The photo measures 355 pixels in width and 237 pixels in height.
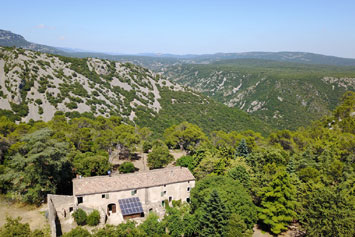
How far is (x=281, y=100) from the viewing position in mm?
169375

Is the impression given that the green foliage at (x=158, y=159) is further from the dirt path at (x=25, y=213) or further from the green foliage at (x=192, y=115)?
the green foliage at (x=192, y=115)

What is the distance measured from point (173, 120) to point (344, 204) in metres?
69.8

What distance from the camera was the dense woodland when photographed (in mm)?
25500

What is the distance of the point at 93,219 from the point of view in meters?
28.2

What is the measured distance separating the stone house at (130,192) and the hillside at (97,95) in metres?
45.8

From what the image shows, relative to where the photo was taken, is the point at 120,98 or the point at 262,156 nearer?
the point at 262,156

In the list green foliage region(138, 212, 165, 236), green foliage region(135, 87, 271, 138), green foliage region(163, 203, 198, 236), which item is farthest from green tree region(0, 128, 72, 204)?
green foliage region(135, 87, 271, 138)

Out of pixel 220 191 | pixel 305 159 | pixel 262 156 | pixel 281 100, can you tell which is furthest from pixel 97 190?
pixel 281 100

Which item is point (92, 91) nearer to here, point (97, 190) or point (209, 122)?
point (209, 122)

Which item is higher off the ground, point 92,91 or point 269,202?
point 92,91

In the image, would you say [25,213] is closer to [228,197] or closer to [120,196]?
[120,196]

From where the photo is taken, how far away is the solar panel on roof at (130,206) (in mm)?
29562

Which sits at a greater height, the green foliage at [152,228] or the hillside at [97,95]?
the hillside at [97,95]

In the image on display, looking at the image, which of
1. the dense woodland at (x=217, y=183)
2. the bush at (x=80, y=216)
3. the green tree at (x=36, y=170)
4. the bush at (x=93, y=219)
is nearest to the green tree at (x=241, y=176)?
the dense woodland at (x=217, y=183)
